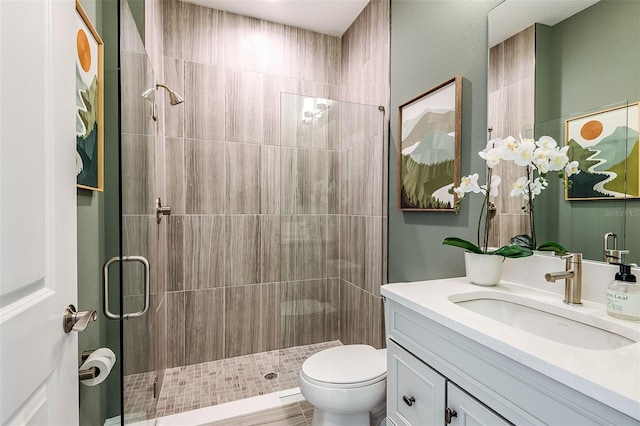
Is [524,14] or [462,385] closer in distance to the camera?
[462,385]

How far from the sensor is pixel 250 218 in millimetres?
2520

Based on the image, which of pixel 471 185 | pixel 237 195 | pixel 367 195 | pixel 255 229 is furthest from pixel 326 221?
pixel 471 185

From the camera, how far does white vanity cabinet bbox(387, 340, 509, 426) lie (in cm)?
82

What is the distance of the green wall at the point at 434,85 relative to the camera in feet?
4.63

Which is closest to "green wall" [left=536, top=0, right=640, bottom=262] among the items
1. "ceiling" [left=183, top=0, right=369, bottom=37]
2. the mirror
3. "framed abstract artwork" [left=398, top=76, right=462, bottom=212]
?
the mirror

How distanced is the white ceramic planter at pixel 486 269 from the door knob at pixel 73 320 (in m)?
1.33

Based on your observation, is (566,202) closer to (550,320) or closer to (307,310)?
(550,320)

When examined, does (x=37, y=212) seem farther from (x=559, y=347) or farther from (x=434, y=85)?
(x=434, y=85)

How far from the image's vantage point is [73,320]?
702 mm

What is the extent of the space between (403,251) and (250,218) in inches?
50.6

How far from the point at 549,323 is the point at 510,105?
0.86 metres

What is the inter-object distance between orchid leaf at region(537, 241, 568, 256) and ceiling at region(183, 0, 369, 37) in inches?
84.4

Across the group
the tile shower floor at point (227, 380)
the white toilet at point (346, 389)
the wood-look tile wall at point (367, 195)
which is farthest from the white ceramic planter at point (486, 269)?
the tile shower floor at point (227, 380)

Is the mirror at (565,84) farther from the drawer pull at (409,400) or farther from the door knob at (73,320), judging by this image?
the door knob at (73,320)
